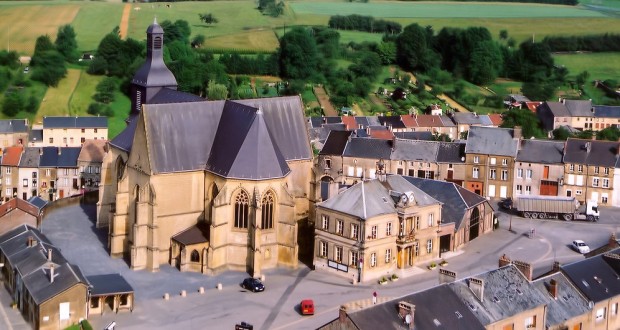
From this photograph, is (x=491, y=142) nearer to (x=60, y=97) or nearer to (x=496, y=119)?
(x=496, y=119)

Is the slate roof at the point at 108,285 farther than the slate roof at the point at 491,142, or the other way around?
the slate roof at the point at 491,142

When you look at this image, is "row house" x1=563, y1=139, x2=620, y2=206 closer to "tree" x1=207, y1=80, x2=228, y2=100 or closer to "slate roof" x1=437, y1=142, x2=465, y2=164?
"slate roof" x1=437, y1=142, x2=465, y2=164

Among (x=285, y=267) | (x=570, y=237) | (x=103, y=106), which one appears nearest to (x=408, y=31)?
(x=103, y=106)

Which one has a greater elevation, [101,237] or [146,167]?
[146,167]

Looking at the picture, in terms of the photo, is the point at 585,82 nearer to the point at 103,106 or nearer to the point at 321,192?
the point at 103,106

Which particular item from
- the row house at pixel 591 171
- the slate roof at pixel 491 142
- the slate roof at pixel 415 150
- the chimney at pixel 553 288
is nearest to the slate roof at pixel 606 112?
the row house at pixel 591 171

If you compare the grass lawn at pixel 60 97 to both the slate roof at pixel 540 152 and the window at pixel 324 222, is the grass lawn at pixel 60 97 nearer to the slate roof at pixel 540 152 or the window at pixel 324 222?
the slate roof at pixel 540 152
